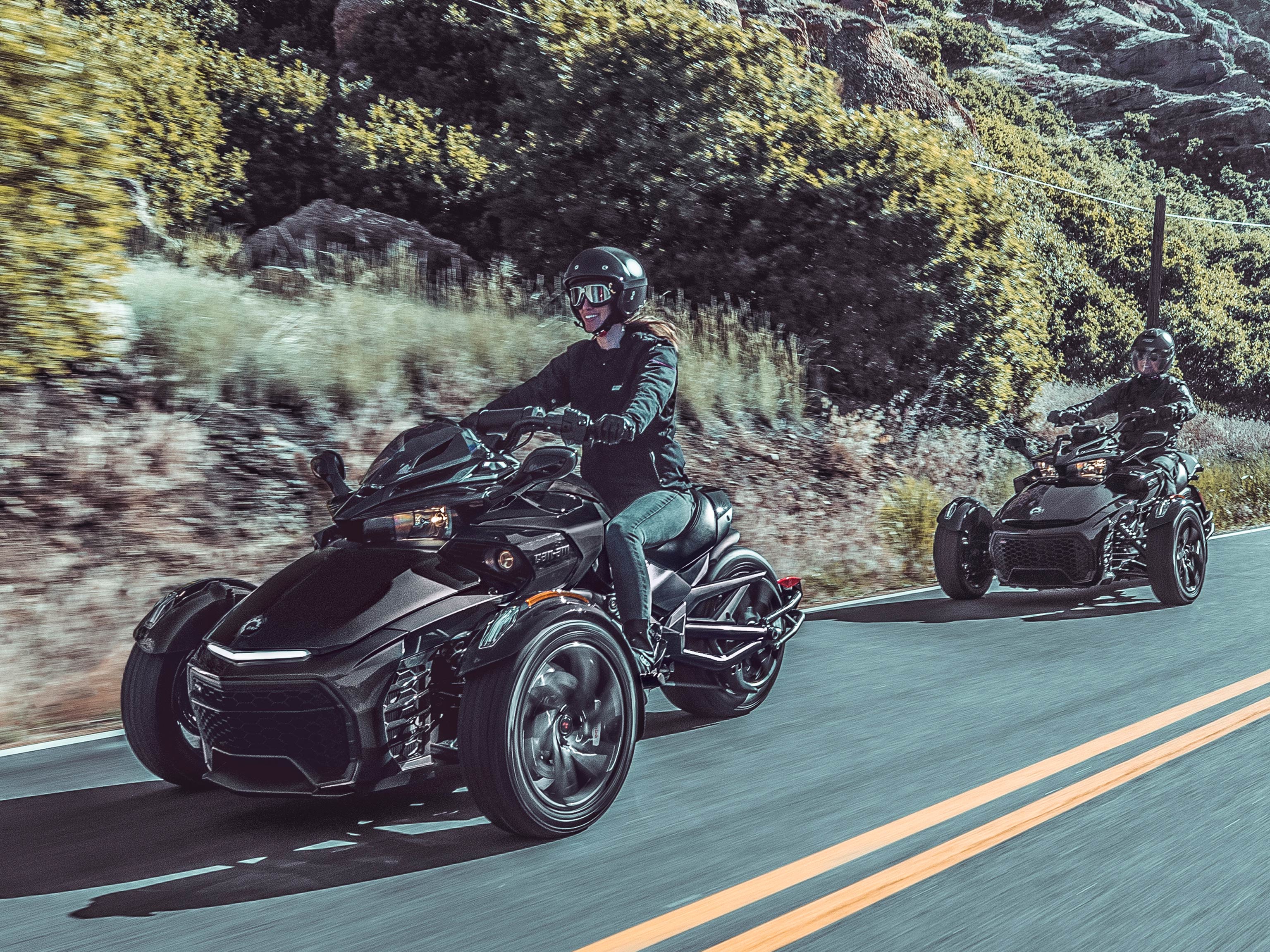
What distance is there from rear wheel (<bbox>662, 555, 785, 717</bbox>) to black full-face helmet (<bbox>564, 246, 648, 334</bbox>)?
126 cm

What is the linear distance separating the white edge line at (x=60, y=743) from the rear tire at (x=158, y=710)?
1100 mm

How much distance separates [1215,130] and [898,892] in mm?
64251

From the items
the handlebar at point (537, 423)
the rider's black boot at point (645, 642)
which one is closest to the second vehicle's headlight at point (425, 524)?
the handlebar at point (537, 423)

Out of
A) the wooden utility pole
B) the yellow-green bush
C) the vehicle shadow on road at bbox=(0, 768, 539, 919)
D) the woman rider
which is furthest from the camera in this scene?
the wooden utility pole

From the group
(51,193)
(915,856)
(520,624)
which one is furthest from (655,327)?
(51,193)

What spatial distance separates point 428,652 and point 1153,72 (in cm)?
7792

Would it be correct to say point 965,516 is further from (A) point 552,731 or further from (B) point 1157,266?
(B) point 1157,266

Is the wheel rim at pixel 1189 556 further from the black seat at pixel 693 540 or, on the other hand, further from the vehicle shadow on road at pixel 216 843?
the vehicle shadow on road at pixel 216 843

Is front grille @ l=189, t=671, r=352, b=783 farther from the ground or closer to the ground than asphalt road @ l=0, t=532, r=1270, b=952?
farther from the ground

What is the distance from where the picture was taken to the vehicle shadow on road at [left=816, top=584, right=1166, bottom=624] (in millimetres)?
9023

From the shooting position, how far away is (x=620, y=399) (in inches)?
207

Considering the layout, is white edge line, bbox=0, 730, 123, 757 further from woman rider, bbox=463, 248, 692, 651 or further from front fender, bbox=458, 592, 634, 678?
front fender, bbox=458, 592, 634, 678

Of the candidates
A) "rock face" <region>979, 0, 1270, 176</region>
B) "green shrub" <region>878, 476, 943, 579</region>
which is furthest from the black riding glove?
"rock face" <region>979, 0, 1270, 176</region>

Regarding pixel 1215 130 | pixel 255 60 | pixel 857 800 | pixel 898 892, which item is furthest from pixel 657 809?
pixel 1215 130
